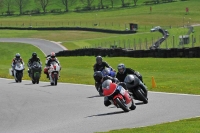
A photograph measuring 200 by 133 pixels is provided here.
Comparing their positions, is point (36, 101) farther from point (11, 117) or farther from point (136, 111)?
point (136, 111)

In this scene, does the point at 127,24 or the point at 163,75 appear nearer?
the point at 163,75

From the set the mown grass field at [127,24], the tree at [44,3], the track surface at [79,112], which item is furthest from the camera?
the tree at [44,3]

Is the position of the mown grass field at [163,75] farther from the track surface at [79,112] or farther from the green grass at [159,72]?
the track surface at [79,112]

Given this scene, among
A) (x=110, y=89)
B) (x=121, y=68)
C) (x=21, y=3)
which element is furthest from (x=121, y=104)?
(x=21, y=3)

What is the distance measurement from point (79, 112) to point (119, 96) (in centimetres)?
148

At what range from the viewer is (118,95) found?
52.5ft

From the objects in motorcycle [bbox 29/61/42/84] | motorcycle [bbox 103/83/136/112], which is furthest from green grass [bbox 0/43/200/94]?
motorcycle [bbox 103/83/136/112]

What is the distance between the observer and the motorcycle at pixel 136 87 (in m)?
17.3

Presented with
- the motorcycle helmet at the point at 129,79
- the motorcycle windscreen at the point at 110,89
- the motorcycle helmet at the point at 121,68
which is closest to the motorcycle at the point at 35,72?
the motorcycle helmet at the point at 121,68

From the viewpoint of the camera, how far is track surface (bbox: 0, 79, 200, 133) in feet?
45.9

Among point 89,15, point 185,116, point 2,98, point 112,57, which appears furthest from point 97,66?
point 89,15

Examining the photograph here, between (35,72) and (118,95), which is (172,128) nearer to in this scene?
(118,95)

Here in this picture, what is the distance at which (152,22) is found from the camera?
350 feet

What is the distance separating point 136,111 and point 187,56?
19848 mm
